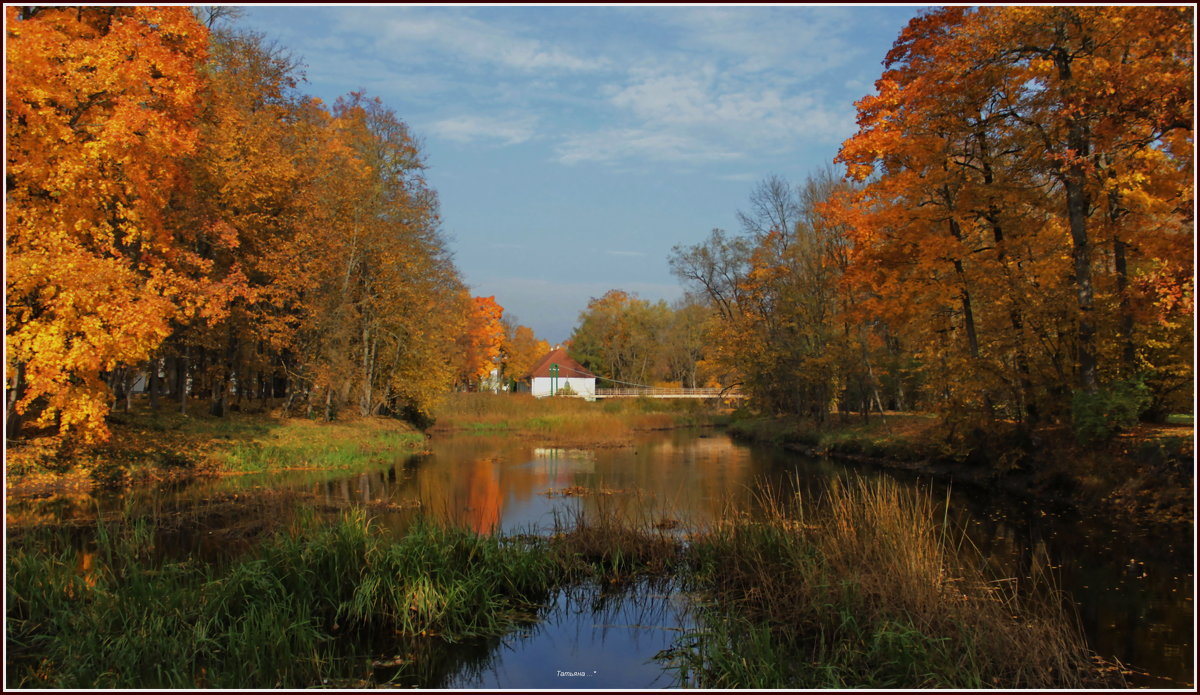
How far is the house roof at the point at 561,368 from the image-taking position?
69.6 meters

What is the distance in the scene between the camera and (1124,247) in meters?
14.0

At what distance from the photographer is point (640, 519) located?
11297mm

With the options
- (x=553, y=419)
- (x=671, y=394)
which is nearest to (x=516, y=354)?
(x=671, y=394)

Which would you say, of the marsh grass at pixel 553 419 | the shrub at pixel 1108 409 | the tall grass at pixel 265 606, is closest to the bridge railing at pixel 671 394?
the marsh grass at pixel 553 419

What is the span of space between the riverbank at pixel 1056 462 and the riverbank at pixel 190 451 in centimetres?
1501

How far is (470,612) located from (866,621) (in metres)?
3.69

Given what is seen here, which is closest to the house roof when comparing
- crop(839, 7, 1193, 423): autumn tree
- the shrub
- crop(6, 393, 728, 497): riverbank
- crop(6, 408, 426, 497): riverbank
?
crop(6, 393, 728, 497): riverbank

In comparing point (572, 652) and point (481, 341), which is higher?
point (481, 341)

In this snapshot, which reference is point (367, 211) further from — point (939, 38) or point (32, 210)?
point (939, 38)

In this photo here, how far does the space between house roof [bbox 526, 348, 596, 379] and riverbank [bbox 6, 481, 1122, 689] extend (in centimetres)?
6069

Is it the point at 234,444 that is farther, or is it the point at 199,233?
the point at 199,233

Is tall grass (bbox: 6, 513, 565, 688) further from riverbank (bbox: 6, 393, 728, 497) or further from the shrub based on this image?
the shrub

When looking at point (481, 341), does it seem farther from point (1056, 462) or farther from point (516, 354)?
point (1056, 462)

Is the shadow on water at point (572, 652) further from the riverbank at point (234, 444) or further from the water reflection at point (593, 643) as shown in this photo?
the riverbank at point (234, 444)
